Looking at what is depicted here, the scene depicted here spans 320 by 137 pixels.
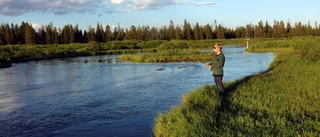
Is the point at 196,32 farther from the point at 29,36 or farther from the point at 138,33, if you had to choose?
the point at 29,36

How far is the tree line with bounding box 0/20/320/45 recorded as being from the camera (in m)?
83.6

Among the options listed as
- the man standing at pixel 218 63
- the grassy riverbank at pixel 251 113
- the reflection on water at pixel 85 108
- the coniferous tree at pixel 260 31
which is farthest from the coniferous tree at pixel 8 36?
the man standing at pixel 218 63

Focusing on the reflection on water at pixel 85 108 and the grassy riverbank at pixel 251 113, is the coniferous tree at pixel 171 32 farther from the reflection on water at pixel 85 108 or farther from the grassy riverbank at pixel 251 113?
the grassy riverbank at pixel 251 113

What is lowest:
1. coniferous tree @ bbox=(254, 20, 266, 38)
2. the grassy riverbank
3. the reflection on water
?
the reflection on water

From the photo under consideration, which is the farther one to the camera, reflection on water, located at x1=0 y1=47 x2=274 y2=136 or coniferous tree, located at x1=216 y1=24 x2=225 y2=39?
coniferous tree, located at x1=216 y1=24 x2=225 y2=39

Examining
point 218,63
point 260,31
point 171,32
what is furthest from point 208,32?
point 218,63

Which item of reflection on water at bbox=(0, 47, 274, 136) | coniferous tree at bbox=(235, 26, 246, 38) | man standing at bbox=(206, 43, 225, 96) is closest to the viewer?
reflection on water at bbox=(0, 47, 274, 136)

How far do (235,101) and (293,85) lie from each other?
3.26 meters

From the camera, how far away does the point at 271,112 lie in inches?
334

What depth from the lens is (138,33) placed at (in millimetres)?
103625

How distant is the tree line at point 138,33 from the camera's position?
83625 millimetres

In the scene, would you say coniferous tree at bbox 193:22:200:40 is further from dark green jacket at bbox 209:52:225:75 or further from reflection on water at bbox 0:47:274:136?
dark green jacket at bbox 209:52:225:75

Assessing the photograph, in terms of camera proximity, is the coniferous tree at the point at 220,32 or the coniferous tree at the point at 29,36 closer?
the coniferous tree at the point at 29,36

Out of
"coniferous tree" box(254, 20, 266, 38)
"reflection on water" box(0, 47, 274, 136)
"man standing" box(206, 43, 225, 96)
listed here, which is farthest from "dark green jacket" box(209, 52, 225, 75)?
"coniferous tree" box(254, 20, 266, 38)
